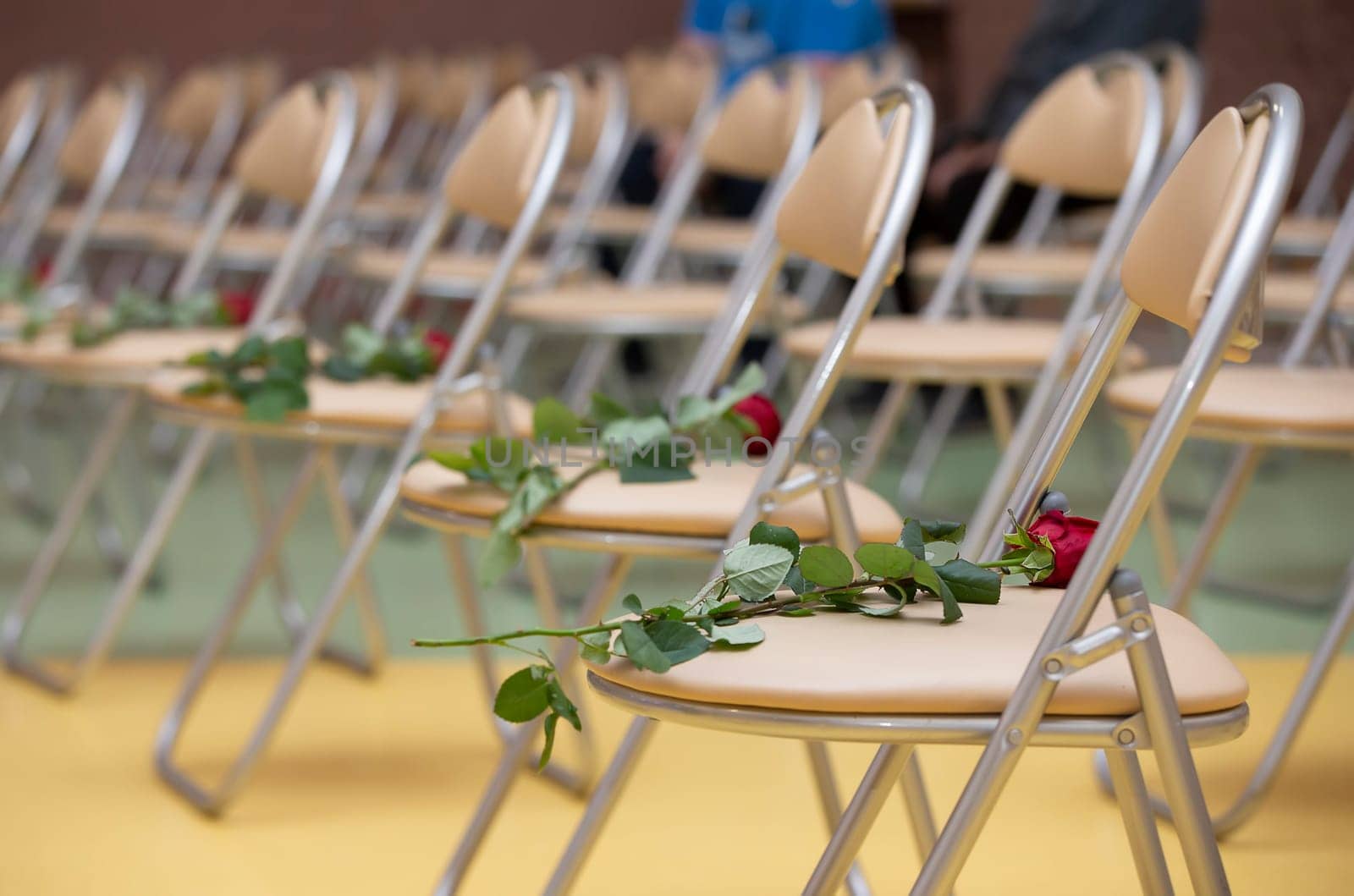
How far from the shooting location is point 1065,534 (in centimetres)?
138

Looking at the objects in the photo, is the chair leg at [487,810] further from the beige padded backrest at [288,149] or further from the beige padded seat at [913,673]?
the beige padded backrest at [288,149]

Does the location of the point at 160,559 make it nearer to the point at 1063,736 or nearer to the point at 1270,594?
the point at 1270,594

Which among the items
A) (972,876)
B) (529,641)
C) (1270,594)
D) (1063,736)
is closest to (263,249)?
(529,641)

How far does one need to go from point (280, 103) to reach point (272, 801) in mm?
1436

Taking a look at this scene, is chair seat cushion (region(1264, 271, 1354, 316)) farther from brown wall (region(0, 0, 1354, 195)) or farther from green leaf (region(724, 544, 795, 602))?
brown wall (region(0, 0, 1354, 195))

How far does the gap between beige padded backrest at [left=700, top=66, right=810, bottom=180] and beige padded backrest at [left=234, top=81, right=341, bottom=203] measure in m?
0.75

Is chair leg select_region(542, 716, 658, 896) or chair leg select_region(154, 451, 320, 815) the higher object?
chair leg select_region(542, 716, 658, 896)

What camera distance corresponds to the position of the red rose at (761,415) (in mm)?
1862

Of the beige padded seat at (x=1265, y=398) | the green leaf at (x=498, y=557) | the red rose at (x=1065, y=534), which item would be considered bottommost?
the green leaf at (x=498, y=557)

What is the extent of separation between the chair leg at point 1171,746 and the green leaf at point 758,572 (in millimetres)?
284

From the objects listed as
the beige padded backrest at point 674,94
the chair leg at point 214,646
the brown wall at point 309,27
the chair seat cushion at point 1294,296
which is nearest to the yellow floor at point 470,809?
the chair leg at point 214,646

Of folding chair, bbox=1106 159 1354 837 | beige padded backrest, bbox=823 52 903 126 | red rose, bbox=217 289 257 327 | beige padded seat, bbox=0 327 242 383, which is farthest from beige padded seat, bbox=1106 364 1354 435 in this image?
beige padded backrest, bbox=823 52 903 126

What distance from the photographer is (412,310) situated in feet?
22.1

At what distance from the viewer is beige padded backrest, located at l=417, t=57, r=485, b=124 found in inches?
236
